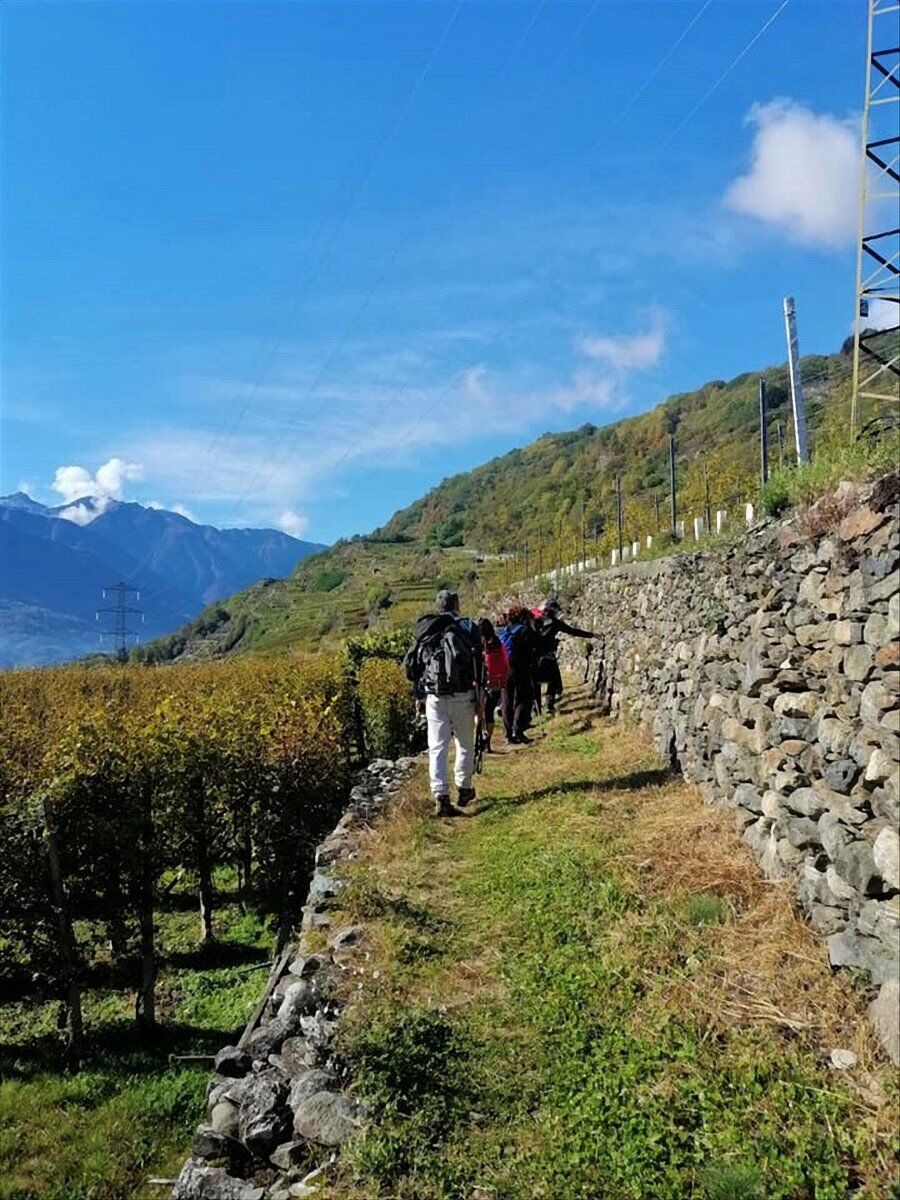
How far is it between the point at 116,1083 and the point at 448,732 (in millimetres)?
4343

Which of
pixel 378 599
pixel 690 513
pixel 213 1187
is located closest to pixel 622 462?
pixel 378 599

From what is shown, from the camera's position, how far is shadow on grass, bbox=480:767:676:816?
7848 mm

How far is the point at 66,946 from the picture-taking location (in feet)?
26.1

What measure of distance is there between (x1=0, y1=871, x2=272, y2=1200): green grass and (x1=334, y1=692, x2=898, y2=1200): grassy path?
2.51 meters

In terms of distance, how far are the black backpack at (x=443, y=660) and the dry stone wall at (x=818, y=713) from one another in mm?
2196

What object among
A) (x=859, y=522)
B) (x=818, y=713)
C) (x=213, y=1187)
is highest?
(x=859, y=522)

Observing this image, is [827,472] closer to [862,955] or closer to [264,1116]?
[862,955]

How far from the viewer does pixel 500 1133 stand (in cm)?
327

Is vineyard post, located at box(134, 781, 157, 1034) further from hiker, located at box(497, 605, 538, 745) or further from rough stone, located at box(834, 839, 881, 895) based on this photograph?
rough stone, located at box(834, 839, 881, 895)

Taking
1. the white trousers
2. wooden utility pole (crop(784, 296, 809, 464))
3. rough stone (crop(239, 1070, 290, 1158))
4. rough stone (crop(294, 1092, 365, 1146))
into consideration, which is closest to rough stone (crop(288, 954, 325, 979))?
rough stone (crop(239, 1070, 290, 1158))

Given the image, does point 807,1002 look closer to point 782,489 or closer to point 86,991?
point 782,489

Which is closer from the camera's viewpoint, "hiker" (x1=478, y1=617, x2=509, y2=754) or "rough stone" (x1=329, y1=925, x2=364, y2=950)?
"rough stone" (x1=329, y1=925, x2=364, y2=950)

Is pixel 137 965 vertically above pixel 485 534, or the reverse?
pixel 485 534

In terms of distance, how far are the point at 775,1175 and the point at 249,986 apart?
805 cm
